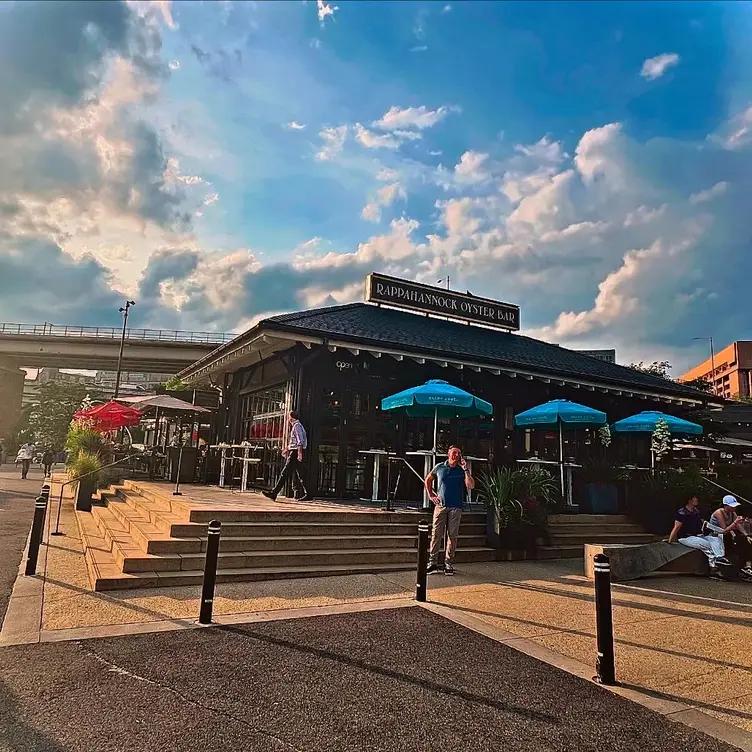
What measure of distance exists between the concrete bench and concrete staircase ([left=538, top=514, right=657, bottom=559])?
1.53 m

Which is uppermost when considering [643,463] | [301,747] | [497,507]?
[643,463]

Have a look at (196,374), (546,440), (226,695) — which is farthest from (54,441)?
(226,695)

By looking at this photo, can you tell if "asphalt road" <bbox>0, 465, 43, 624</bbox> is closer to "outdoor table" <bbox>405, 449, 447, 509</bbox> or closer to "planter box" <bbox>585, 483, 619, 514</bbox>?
"outdoor table" <bbox>405, 449, 447, 509</bbox>

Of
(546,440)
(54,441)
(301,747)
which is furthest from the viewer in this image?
(54,441)

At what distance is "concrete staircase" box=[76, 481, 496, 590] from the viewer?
7078 millimetres

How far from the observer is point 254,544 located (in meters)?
7.85

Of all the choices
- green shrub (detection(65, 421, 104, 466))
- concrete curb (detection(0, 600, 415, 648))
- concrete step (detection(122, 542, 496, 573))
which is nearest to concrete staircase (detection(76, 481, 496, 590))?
concrete step (detection(122, 542, 496, 573))

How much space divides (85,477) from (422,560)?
33.1 feet

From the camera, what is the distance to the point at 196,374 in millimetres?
18609

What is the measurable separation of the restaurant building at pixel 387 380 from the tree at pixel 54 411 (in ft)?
116

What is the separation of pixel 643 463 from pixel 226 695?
55.9ft

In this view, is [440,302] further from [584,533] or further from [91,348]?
[91,348]

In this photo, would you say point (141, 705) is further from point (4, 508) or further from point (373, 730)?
point (4, 508)

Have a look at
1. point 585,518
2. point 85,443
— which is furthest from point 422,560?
point 85,443
